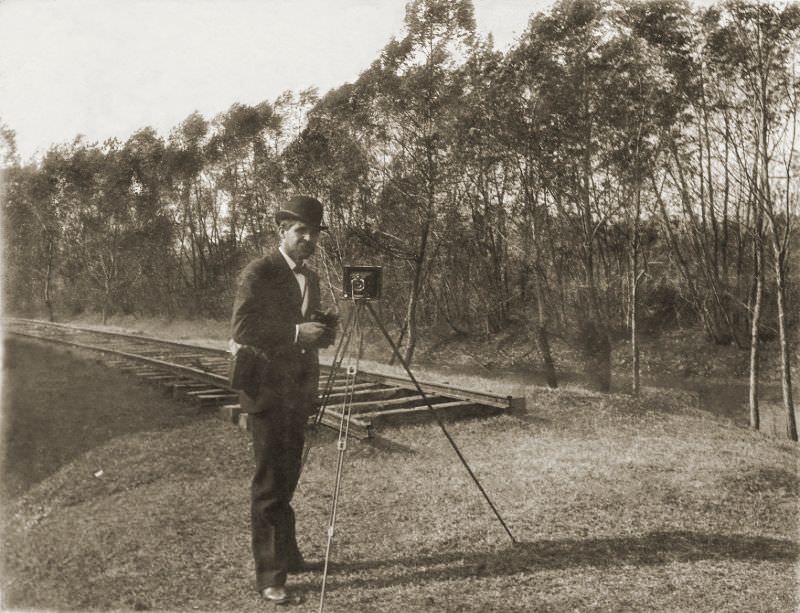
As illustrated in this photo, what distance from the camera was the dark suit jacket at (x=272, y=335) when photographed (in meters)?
3.65

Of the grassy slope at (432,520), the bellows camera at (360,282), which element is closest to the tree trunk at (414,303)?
the grassy slope at (432,520)

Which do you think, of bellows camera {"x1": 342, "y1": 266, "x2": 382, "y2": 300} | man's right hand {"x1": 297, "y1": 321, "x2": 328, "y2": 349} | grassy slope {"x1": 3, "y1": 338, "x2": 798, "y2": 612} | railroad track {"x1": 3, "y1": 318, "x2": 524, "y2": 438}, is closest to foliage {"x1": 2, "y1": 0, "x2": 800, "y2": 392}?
railroad track {"x1": 3, "y1": 318, "x2": 524, "y2": 438}

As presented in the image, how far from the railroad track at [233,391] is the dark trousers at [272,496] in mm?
2580

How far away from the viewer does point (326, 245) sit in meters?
10.7

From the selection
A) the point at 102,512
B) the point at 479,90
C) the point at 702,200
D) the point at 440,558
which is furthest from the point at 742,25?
the point at 102,512

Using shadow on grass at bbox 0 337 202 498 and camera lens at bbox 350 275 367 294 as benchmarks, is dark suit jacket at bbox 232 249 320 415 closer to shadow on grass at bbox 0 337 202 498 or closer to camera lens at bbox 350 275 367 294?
camera lens at bbox 350 275 367 294

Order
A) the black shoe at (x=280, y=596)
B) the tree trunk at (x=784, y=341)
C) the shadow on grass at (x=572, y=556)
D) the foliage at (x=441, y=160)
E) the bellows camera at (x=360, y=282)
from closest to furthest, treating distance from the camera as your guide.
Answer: the black shoe at (x=280, y=596) < the shadow on grass at (x=572, y=556) < the bellows camera at (x=360, y=282) < the foliage at (x=441, y=160) < the tree trunk at (x=784, y=341)

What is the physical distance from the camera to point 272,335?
3697 millimetres

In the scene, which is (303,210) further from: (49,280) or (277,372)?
(49,280)

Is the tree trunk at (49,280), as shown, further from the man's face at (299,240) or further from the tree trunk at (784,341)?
the tree trunk at (784,341)

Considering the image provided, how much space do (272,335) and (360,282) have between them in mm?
728

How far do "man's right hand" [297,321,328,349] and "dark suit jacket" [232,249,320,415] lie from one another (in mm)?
69

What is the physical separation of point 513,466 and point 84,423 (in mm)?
4487

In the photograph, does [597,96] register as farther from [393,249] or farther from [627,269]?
[627,269]
